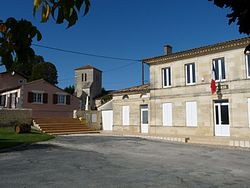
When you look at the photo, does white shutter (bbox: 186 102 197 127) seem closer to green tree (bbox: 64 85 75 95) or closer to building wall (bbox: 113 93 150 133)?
building wall (bbox: 113 93 150 133)

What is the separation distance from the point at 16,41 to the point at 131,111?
24.8m

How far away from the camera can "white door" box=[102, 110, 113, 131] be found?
95.5 ft

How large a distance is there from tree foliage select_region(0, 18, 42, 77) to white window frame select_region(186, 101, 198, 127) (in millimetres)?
20842

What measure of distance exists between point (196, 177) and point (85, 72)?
165 ft

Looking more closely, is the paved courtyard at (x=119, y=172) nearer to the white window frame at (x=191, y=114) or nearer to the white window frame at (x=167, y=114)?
the white window frame at (x=191, y=114)

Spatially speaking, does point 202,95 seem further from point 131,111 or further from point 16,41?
point 16,41

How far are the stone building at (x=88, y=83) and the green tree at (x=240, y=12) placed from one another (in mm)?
51912

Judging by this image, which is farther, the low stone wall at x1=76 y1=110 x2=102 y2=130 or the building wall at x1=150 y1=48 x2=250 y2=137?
the low stone wall at x1=76 y1=110 x2=102 y2=130

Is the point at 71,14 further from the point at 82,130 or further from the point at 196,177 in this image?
the point at 82,130

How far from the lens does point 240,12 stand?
2.83 metres

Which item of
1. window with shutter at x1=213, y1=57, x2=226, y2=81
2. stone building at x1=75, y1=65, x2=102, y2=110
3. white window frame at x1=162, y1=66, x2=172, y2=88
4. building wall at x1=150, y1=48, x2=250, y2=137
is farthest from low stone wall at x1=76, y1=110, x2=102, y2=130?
stone building at x1=75, y1=65, x2=102, y2=110

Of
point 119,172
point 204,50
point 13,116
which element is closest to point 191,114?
point 204,50

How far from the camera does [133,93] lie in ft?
85.6

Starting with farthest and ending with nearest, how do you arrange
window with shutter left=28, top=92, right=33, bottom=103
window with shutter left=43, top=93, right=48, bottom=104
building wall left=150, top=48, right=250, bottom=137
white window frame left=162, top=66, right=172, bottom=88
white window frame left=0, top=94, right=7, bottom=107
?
white window frame left=0, top=94, right=7, bottom=107 < window with shutter left=43, top=93, right=48, bottom=104 < window with shutter left=28, top=92, right=33, bottom=103 < white window frame left=162, top=66, right=172, bottom=88 < building wall left=150, top=48, right=250, bottom=137
